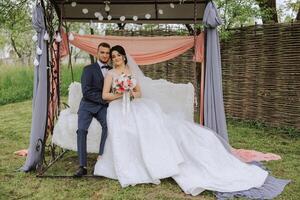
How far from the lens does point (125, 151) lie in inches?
188

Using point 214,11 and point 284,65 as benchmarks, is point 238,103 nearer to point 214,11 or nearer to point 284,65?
point 284,65

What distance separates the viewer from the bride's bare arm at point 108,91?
16.9 ft

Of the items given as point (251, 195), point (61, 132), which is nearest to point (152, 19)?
point (61, 132)

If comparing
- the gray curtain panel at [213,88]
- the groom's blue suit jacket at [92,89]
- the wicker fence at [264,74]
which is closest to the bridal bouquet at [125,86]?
the groom's blue suit jacket at [92,89]

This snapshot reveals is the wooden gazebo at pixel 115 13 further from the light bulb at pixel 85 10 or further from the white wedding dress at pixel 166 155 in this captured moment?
the white wedding dress at pixel 166 155

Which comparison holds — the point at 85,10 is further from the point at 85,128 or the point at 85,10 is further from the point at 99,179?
the point at 99,179

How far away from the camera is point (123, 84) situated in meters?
5.07

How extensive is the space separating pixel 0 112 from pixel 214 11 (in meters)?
6.96

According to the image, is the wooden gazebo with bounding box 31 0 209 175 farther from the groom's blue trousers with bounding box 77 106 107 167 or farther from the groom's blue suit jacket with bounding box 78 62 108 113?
the groom's blue trousers with bounding box 77 106 107 167

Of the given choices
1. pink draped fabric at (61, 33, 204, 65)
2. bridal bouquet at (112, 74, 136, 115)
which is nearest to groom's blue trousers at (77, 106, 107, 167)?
bridal bouquet at (112, 74, 136, 115)

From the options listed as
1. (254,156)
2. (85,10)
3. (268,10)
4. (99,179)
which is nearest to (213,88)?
(254,156)

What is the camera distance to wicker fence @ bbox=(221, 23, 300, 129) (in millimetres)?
7395

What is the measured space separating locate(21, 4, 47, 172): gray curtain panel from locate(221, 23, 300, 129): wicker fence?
432 cm

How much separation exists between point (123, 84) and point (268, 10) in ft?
14.4
